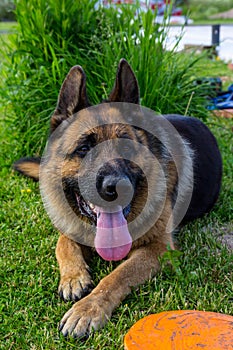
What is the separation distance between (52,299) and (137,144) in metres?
1.12

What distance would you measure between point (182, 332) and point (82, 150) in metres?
1.29

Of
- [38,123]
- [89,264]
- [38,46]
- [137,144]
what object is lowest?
[89,264]

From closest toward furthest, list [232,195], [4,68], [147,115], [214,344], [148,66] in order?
[214,344], [147,115], [232,195], [148,66], [4,68]

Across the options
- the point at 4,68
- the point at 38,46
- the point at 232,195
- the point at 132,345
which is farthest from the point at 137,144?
the point at 4,68

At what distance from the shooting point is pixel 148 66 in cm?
489

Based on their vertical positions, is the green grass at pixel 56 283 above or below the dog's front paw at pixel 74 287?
below

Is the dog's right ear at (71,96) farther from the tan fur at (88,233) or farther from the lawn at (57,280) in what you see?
the lawn at (57,280)

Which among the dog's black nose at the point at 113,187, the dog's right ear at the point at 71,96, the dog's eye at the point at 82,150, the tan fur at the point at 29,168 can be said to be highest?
the dog's right ear at the point at 71,96

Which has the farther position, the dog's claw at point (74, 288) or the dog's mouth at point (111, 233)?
the dog's mouth at point (111, 233)

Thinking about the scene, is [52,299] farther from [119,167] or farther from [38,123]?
[38,123]

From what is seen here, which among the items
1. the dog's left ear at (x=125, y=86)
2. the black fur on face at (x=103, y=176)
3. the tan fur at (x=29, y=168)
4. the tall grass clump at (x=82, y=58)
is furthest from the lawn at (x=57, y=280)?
the tall grass clump at (x=82, y=58)

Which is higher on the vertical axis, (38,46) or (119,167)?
(38,46)

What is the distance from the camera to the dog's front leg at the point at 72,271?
→ 2.90 metres

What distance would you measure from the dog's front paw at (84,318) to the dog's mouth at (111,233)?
0.42 m
